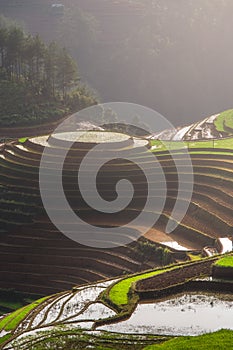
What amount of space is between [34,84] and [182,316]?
40873mm

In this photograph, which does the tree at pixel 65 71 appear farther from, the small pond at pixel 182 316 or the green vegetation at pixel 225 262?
the small pond at pixel 182 316

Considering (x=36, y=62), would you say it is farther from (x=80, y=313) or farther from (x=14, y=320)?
(x=80, y=313)

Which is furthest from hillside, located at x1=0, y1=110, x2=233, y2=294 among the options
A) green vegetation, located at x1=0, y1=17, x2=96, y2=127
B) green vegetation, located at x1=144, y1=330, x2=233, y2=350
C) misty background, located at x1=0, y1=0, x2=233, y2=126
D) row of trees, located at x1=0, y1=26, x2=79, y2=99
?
misty background, located at x1=0, y1=0, x2=233, y2=126

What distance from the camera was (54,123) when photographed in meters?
50.2

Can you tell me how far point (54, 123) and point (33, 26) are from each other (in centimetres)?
6639

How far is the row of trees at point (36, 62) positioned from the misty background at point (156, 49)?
3577cm

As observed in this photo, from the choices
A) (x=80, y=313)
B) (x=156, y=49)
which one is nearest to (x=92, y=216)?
(x=80, y=313)

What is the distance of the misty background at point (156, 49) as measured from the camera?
313 feet

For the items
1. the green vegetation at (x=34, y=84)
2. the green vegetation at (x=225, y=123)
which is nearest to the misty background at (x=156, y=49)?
the green vegetation at (x=34, y=84)

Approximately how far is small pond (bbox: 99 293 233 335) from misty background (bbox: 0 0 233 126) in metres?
72.4

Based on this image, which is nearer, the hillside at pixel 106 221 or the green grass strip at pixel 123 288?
the green grass strip at pixel 123 288

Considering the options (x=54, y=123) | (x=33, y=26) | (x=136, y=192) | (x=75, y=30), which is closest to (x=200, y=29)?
(x=75, y=30)

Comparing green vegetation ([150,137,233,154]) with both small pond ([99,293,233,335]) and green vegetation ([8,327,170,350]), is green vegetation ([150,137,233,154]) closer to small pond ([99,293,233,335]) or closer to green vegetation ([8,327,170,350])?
small pond ([99,293,233,335])

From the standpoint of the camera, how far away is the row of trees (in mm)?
54250
